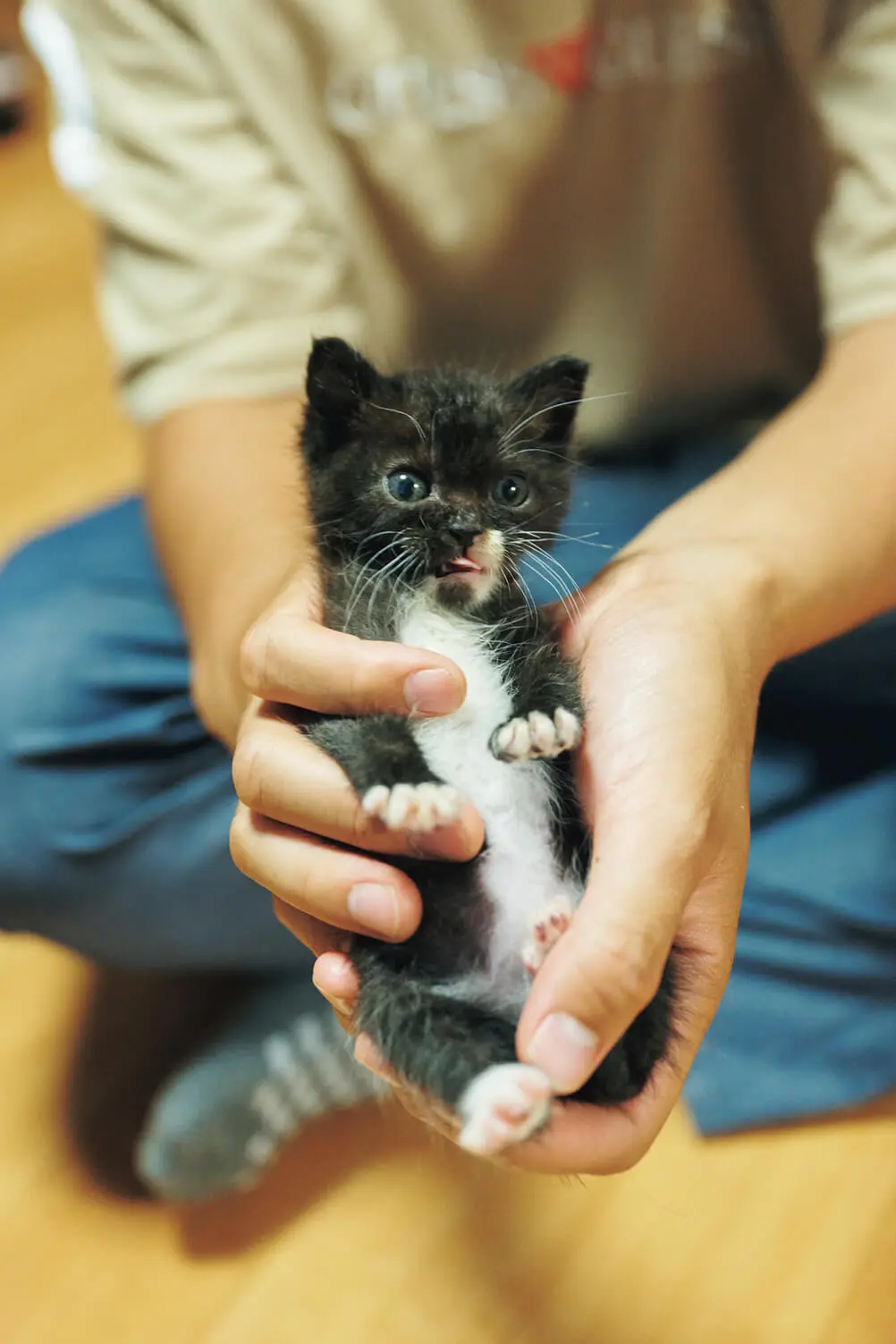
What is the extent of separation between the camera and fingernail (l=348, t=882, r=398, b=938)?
1184 millimetres

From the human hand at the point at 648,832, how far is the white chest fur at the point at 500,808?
0.07m

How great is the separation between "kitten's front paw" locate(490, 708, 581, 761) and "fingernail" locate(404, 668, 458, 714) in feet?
0.25

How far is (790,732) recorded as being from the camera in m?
2.02

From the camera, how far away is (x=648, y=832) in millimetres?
1124

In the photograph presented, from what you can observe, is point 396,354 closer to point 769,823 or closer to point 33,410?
point 769,823

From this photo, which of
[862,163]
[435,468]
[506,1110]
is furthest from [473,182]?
[506,1110]

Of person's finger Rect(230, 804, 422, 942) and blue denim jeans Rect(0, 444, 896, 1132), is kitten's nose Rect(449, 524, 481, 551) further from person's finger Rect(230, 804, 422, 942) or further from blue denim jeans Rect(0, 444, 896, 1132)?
blue denim jeans Rect(0, 444, 896, 1132)

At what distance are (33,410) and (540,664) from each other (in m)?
3.26

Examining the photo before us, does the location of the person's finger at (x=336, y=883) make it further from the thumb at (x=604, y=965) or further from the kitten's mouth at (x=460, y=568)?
the kitten's mouth at (x=460, y=568)

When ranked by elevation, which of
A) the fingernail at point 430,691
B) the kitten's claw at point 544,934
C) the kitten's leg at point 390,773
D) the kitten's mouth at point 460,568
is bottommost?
the kitten's claw at point 544,934

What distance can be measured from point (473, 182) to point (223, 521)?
82 centimetres

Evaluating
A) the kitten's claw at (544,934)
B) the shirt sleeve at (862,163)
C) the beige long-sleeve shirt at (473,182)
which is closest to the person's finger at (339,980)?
the kitten's claw at (544,934)

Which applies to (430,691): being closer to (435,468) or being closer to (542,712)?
(542,712)

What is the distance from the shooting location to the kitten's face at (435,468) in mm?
1237
